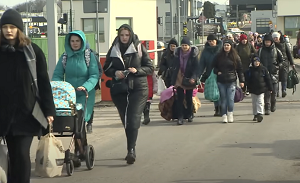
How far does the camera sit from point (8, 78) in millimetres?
6039

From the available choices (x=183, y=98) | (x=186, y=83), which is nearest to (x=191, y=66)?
(x=186, y=83)

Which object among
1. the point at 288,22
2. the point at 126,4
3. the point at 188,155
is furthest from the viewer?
the point at 288,22

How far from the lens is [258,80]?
1370 centimetres

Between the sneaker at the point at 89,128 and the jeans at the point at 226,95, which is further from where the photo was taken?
the jeans at the point at 226,95

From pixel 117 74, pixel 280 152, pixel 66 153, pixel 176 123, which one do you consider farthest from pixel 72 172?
pixel 176 123

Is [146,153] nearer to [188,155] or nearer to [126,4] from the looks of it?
[188,155]

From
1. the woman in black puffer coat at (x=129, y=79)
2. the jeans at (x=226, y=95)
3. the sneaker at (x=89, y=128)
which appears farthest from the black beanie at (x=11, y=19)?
the jeans at (x=226, y=95)

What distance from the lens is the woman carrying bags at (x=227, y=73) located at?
524 inches

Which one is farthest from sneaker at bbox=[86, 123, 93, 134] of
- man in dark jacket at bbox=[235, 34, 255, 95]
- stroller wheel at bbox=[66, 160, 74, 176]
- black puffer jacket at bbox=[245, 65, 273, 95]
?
man in dark jacket at bbox=[235, 34, 255, 95]

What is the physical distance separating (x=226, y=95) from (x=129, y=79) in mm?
4844

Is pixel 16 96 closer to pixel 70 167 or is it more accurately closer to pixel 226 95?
pixel 70 167

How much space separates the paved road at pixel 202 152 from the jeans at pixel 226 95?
1.05 feet

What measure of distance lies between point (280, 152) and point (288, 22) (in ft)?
190

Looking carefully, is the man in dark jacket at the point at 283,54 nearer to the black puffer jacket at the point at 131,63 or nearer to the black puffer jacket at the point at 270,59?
the black puffer jacket at the point at 270,59
